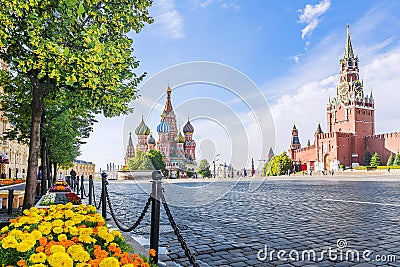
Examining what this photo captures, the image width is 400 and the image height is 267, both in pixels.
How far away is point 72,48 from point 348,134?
97.6 meters

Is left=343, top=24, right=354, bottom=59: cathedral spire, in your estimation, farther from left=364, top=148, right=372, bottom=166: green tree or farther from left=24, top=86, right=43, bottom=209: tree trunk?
left=24, top=86, right=43, bottom=209: tree trunk

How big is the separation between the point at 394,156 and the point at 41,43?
91096mm

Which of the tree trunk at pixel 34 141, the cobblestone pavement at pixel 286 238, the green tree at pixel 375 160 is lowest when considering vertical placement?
the cobblestone pavement at pixel 286 238

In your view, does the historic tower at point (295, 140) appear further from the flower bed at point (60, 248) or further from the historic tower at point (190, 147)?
the flower bed at point (60, 248)

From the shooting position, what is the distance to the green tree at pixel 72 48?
6273mm

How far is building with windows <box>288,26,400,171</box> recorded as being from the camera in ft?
299

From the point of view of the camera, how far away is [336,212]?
9.78 metres

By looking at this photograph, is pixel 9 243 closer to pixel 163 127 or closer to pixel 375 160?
pixel 163 127

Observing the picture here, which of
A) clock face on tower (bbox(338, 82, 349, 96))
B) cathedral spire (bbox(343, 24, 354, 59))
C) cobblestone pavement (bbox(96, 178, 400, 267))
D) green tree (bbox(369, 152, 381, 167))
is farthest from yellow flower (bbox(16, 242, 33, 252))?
cathedral spire (bbox(343, 24, 354, 59))

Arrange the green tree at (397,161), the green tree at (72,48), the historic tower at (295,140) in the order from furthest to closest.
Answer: the historic tower at (295,140) → the green tree at (397,161) → the green tree at (72,48)

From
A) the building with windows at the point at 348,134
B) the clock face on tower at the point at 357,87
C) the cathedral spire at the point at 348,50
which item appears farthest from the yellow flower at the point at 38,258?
the cathedral spire at the point at 348,50

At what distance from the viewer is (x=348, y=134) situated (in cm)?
9538

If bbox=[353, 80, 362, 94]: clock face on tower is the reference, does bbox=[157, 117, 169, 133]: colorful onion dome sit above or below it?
below

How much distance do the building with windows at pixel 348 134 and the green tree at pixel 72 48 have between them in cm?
8915
